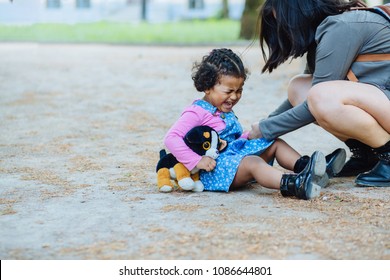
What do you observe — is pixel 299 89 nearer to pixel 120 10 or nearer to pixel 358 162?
pixel 358 162

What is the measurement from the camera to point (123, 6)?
4416cm

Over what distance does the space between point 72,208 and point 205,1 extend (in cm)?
4281

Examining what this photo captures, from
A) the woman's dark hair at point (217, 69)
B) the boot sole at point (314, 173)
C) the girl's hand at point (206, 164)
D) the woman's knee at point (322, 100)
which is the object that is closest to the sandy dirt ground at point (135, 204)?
the boot sole at point (314, 173)

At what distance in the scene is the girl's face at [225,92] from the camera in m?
4.09

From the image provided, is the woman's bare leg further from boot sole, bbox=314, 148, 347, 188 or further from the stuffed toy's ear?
the stuffed toy's ear

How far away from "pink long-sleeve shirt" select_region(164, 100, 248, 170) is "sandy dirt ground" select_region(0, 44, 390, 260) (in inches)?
7.8

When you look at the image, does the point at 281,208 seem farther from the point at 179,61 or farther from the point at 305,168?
the point at 179,61

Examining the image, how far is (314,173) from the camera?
3.87 metres

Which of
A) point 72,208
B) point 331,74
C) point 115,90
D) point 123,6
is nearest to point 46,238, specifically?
point 72,208

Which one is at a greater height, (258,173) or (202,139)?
(202,139)

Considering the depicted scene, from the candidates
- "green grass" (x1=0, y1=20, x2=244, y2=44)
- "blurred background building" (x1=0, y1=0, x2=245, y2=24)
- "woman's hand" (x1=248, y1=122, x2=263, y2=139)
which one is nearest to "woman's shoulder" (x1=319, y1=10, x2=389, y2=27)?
"woman's hand" (x1=248, y1=122, x2=263, y2=139)

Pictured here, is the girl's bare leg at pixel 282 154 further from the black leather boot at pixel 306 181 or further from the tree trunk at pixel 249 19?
the tree trunk at pixel 249 19

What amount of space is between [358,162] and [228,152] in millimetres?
892

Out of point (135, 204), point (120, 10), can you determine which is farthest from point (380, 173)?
point (120, 10)
